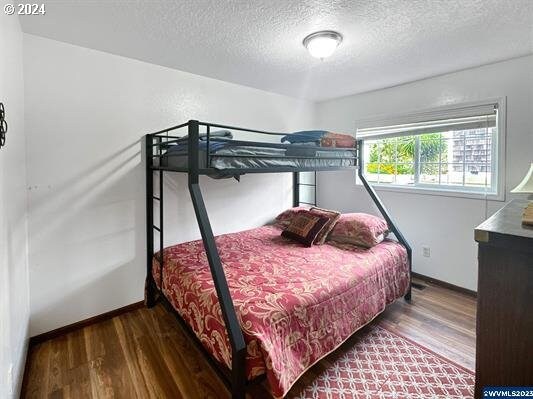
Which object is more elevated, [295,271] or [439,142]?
[439,142]

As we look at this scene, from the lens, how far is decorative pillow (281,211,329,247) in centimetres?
260

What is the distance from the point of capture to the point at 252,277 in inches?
73.0

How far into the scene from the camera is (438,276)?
9.57ft

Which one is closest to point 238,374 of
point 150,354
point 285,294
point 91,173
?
point 285,294

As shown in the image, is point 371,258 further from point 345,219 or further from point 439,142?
point 439,142

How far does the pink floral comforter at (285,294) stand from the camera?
1403mm

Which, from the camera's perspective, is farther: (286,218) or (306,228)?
(286,218)

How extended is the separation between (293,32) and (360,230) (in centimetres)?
179

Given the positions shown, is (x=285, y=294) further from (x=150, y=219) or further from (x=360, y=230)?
(x=150, y=219)

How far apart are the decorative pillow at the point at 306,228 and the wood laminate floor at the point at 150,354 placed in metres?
0.91

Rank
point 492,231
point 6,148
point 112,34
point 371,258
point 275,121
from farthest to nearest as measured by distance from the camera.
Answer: point 275,121, point 371,258, point 112,34, point 6,148, point 492,231

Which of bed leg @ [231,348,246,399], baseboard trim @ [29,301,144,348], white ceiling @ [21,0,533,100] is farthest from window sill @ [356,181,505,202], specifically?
baseboard trim @ [29,301,144,348]

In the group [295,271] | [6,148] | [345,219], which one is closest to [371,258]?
[345,219]

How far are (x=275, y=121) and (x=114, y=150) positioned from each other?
200cm
